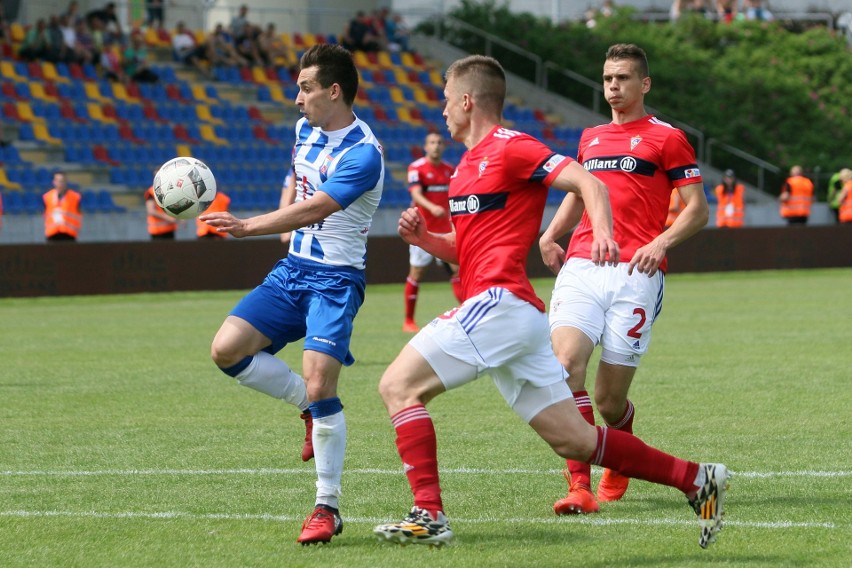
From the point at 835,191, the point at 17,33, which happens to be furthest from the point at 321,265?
the point at 835,191

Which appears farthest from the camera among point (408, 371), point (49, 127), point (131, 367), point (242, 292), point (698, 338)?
point (49, 127)

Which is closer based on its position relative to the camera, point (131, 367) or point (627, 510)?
point (627, 510)

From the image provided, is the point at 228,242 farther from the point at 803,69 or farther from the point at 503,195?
the point at 803,69

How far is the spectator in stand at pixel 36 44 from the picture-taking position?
93.0ft

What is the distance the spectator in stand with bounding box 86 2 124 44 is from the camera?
2973 centimetres

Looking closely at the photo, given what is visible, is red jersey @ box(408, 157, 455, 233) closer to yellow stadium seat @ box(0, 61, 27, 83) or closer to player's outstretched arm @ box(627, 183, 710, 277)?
player's outstretched arm @ box(627, 183, 710, 277)

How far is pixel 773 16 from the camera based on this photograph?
Answer: 42.3 meters

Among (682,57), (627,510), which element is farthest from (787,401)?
(682,57)

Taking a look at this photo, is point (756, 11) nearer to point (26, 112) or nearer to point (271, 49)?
point (271, 49)

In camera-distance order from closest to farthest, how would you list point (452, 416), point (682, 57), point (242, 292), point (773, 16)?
point (452, 416) < point (242, 292) < point (682, 57) < point (773, 16)

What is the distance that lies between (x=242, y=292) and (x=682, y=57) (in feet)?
65.2

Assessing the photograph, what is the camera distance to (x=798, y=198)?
99.3 ft

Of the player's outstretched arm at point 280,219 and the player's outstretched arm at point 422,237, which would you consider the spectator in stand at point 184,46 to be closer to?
the player's outstretched arm at point 280,219

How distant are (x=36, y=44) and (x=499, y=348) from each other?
25.3 m
